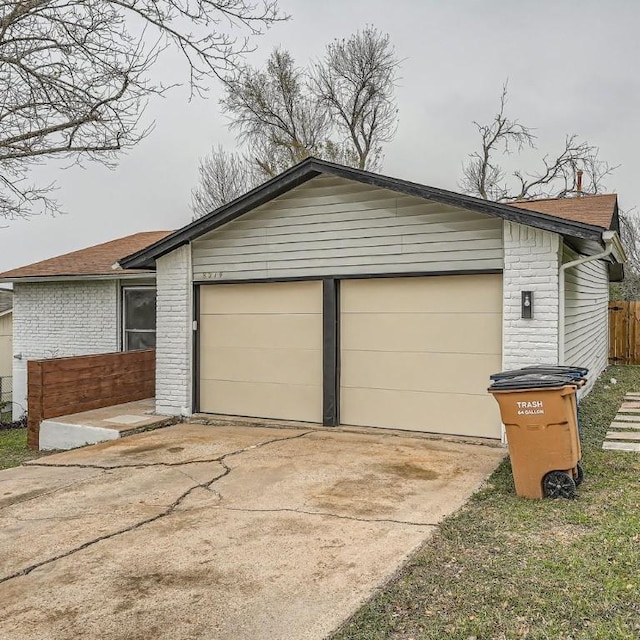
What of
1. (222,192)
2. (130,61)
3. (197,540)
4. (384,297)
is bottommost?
(197,540)

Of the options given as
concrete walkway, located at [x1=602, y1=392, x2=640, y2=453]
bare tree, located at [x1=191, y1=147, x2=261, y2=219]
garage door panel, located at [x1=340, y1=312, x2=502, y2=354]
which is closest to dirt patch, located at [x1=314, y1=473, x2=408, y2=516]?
garage door panel, located at [x1=340, y1=312, x2=502, y2=354]

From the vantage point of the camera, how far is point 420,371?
754 centimetres

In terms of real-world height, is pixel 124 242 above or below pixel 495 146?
below

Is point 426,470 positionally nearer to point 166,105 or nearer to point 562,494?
point 562,494

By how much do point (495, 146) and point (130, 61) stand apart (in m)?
18.8

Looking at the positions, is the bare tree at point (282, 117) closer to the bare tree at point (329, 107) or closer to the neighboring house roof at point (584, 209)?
the bare tree at point (329, 107)

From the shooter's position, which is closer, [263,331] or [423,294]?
[423,294]

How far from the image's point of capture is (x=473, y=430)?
720cm

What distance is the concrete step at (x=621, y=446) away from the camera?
6543 mm

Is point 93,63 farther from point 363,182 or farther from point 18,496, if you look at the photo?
point 18,496

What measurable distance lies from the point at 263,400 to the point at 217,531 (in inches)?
172

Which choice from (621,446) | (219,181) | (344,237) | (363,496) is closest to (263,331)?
(344,237)

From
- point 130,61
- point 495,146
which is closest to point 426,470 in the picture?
point 130,61

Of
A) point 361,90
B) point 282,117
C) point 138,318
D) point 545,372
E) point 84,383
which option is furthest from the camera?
point 282,117
